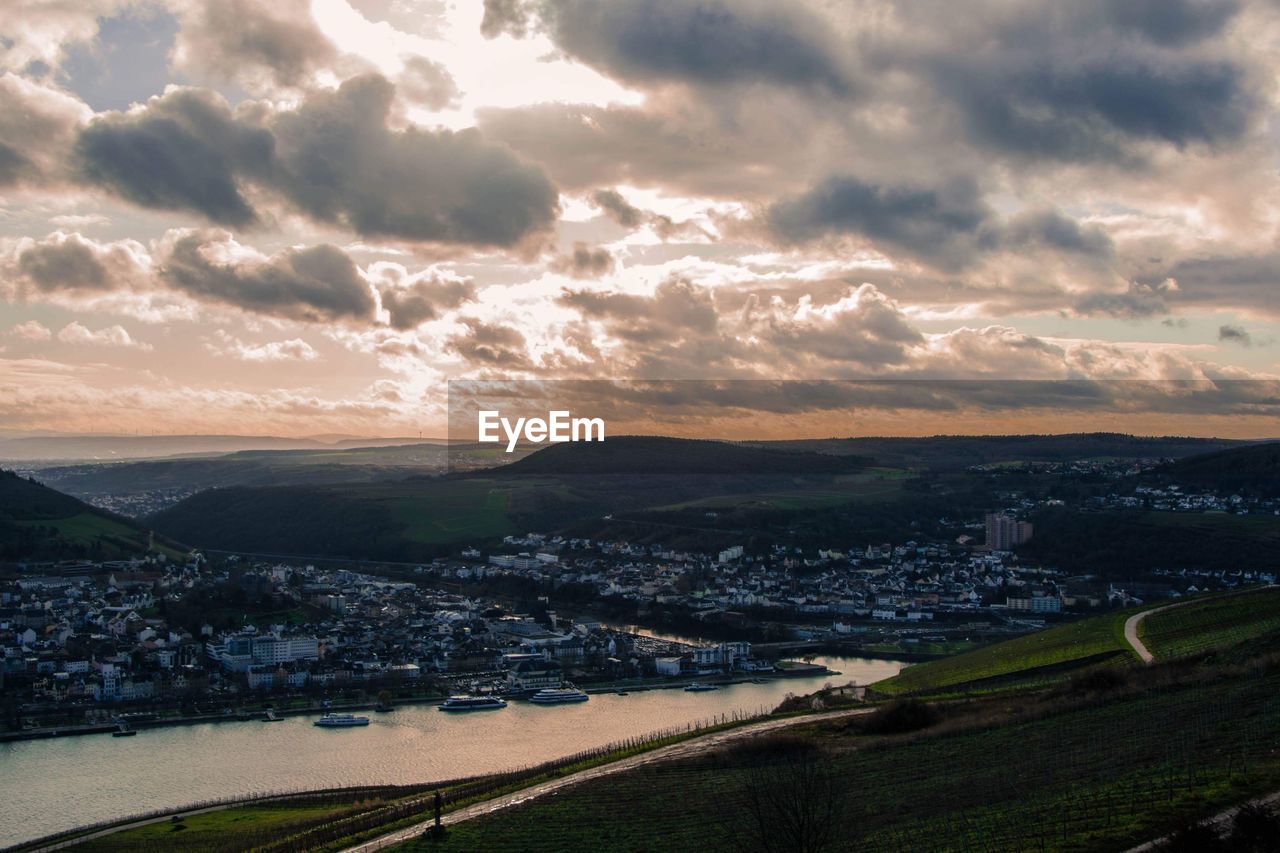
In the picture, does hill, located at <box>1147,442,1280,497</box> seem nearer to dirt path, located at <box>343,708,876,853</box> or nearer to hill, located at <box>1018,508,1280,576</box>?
hill, located at <box>1018,508,1280,576</box>

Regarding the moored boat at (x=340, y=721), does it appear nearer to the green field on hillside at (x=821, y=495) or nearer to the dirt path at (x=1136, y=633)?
the dirt path at (x=1136, y=633)

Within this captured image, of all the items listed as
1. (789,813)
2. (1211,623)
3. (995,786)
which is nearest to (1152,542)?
(1211,623)

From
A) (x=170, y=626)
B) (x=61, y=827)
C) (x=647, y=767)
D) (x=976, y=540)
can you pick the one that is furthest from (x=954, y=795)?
(x=976, y=540)

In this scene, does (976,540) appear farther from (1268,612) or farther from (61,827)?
(61,827)

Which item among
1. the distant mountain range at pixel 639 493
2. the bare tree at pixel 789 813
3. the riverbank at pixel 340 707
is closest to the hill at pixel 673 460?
the distant mountain range at pixel 639 493

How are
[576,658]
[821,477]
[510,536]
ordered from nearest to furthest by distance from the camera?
1. [576,658]
2. [510,536]
3. [821,477]

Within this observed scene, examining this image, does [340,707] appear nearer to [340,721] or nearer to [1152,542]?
[340,721]
